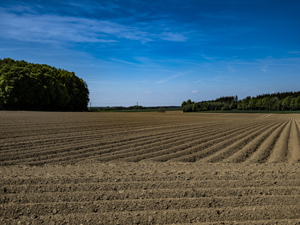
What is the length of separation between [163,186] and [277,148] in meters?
7.79

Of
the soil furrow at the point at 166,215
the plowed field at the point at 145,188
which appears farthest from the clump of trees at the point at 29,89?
the soil furrow at the point at 166,215

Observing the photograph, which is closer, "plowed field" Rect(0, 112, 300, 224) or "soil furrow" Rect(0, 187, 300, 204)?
"plowed field" Rect(0, 112, 300, 224)

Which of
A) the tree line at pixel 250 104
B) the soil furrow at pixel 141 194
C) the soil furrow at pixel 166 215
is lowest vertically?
the soil furrow at pixel 166 215

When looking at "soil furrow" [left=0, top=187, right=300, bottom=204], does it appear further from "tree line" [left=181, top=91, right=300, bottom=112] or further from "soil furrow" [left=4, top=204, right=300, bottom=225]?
"tree line" [left=181, top=91, right=300, bottom=112]

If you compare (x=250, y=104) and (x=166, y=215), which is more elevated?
(x=250, y=104)

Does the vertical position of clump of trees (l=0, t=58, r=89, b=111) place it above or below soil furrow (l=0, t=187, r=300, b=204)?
above

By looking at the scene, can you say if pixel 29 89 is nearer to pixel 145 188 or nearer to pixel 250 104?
pixel 145 188

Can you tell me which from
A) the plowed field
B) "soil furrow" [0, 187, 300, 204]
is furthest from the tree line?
"soil furrow" [0, 187, 300, 204]

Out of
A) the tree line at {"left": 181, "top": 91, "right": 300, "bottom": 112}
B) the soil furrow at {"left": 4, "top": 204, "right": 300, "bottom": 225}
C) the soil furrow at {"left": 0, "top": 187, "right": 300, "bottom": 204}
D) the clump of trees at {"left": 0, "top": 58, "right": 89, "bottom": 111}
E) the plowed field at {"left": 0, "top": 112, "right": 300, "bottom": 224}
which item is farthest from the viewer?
the tree line at {"left": 181, "top": 91, "right": 300, "bottom": 112}

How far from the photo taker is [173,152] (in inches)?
385

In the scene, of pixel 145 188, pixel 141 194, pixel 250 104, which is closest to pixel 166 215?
pixel 141 194

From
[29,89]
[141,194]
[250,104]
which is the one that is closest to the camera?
[141,194]

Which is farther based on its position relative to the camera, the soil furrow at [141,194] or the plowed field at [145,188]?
the soil furrow at [141,194]

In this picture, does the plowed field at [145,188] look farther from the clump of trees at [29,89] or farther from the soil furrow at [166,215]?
the clump of trees at [29,89]
